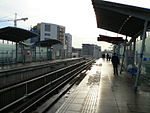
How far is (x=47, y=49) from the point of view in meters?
35.3

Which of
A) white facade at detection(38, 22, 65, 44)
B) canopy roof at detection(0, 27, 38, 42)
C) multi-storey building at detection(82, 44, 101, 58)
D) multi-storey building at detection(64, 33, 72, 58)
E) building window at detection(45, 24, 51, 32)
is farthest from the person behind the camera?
building window at detection(45, 24, 51, 32)

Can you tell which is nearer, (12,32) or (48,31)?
(12,32)

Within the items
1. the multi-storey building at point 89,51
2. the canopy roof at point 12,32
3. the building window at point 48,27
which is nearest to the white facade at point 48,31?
the building window at point 48,27

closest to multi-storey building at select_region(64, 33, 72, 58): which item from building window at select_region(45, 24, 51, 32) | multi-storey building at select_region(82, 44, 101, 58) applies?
multi-storey building at select_region(82, 44, 101, 58)

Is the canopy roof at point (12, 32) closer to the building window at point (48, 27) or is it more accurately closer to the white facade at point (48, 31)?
the white facade at point (48, 31)

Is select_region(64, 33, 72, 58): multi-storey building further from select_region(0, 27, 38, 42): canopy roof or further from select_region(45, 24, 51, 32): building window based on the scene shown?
select_region(0, 27, 38, 42): canopy roof

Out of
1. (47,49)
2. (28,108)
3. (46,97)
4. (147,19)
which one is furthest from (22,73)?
(47,49)

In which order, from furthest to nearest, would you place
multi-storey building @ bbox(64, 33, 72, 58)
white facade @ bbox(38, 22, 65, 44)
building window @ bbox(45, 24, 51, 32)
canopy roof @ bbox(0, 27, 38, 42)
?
1. building window @ bbox(45, 24, 51, 32)
2. white facade @ bbox(38, 22, 65, 44)
3. multi-storey building @ bbox(64, 33, 72, 58)
4. canopy roof @ bbox(0, 27, 38, 42)

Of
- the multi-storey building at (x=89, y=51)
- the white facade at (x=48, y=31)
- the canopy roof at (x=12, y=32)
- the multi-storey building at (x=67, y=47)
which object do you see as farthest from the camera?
the white facade at (x=48, y=31)

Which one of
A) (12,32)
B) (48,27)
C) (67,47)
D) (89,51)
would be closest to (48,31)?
(48,27)

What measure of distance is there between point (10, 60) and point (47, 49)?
1153 centimetres

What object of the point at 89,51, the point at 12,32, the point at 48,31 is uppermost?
the point at 48,31

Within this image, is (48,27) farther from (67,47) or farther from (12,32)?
(12,32)

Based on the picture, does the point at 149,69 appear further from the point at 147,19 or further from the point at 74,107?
the point at 74,107
